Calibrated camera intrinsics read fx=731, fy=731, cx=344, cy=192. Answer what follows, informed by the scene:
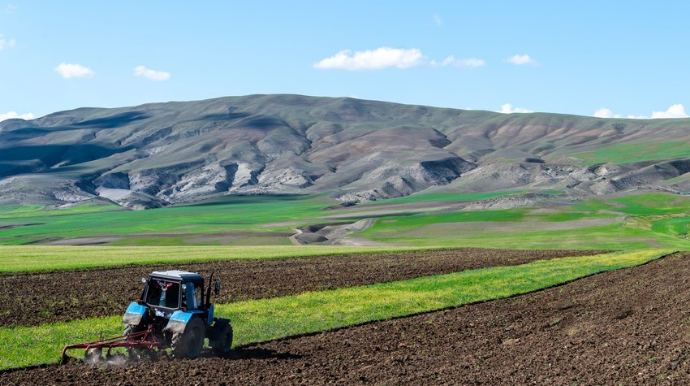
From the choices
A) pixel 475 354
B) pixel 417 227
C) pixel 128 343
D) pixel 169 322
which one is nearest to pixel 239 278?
pixel 169 322

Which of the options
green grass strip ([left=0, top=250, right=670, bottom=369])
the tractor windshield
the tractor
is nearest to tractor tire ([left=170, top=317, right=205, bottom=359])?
the tractor

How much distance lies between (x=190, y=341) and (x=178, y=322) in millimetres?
843

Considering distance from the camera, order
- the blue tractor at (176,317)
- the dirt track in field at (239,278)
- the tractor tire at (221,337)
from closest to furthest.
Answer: the blue tractor at (176,317) < the tractor tire at (221,337) < the dirt track in field at (239,278)

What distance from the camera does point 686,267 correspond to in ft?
162

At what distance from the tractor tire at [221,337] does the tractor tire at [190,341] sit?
1.79 feet

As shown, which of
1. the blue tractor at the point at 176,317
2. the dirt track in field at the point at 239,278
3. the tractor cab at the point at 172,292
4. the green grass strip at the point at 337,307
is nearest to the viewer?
the blue tractor at the point at 176,317

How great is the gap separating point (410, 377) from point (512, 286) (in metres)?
23.5

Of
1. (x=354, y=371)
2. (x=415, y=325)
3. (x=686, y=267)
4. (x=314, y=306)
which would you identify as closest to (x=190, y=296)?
(x=354, y=371)

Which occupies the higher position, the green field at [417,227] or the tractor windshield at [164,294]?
the tractor windshield at [164,294]

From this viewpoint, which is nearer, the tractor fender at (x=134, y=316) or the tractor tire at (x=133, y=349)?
the tractor fender at (x=134, y=316)

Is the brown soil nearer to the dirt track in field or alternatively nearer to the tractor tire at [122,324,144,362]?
the tractor tire at [122,324,144,362]

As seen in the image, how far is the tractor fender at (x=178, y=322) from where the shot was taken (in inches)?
842

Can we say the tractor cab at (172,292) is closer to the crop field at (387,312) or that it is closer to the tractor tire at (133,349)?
the tractor tire at (133,349)

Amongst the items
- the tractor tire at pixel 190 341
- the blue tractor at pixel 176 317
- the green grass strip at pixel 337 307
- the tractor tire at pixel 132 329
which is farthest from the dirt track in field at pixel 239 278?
the tractor tire at pixel 190 341
